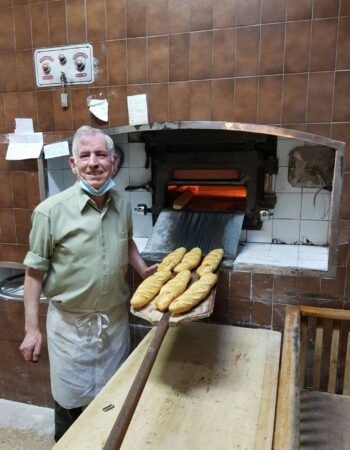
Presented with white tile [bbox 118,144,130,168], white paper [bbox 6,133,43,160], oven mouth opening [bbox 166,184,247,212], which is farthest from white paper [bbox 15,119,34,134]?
oven mouth opening [bbox 166,184,247,212]

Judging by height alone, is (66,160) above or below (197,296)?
above

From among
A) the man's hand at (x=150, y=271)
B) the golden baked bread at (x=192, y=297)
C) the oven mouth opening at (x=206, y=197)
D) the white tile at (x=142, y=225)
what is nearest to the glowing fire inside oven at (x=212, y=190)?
the oven mouth opening at (x=206, y=197)

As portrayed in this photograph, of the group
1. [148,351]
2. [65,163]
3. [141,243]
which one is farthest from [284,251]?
[65,163]

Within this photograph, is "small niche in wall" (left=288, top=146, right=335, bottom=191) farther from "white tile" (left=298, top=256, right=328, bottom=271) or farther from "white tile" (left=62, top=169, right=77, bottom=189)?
"white tile" (left=62, top=169, right=77, bottom=189)

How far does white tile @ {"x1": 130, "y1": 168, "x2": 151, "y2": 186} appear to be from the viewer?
2275 mm

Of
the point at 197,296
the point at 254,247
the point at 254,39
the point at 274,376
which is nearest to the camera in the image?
the point at 197,296

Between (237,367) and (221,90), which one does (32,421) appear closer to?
(237,367)

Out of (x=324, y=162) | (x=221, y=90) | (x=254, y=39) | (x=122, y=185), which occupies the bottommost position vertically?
(x=122, y=185)

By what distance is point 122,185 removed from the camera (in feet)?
7.65

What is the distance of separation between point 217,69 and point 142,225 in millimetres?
1112

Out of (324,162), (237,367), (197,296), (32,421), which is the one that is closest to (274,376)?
(237,367)

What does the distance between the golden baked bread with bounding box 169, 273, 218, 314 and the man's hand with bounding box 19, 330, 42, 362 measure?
0.71 m

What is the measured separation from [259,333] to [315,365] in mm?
310

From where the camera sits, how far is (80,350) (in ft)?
5.08
